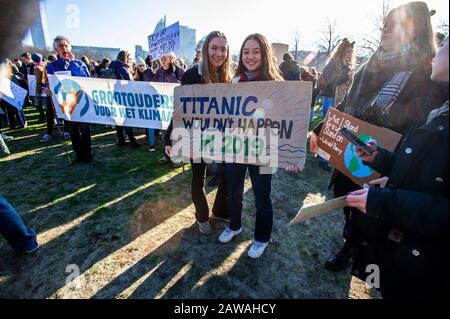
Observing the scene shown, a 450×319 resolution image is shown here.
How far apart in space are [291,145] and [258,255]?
1289mm

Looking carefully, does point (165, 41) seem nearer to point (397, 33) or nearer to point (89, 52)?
point (397, 33)

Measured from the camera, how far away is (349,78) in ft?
17.3

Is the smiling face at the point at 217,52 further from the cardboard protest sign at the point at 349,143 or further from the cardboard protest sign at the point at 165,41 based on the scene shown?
the cardboard protest sign at the point at 165,41

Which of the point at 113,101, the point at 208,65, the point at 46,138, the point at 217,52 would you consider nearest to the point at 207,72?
the point at 208,65

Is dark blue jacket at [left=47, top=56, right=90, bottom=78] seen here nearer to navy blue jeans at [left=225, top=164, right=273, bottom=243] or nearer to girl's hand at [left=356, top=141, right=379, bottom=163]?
navy blue jeans at [left=225, top=164, right=273, bottom=243]

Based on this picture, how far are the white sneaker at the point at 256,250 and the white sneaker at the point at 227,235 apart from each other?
1.05ft

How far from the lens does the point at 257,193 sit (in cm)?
245

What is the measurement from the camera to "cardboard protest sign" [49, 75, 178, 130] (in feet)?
16.2

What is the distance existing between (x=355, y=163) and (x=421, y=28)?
113 centimetres

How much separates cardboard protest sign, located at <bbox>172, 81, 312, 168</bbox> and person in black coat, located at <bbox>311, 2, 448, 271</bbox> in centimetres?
63

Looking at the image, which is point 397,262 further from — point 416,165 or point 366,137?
point 366,137

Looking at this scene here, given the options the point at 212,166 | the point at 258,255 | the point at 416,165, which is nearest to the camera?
the point at 416,165

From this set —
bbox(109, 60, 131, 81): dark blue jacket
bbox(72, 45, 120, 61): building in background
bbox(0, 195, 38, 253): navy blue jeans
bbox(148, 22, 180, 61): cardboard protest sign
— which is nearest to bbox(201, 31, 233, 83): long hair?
bbox(0, 195, 38, 253): navy blue jeans
